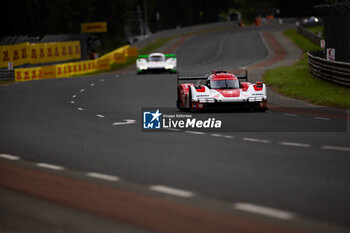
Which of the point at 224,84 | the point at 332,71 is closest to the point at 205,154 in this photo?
the point at 224,84

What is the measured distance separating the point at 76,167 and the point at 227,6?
159m

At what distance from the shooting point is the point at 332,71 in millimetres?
28969

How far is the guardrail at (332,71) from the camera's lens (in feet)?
87.8

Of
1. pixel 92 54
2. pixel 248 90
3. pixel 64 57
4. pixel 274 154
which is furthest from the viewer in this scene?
pixel 92 54

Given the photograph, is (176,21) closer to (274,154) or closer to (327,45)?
(327,45)

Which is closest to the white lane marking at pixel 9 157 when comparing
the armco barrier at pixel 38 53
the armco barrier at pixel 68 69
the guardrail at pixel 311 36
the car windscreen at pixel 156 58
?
the car windscreen at pixel 156 58

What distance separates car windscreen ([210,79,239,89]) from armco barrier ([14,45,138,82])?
28172 mm

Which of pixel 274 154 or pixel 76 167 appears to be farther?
A: pixel 274 154

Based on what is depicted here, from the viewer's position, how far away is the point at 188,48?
8094cm

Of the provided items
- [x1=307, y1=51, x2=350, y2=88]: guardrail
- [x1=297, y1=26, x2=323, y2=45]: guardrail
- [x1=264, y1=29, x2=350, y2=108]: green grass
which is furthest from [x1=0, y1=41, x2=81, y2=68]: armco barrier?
[x1=307, y1=51, x2=350, y2=88]: guardrail

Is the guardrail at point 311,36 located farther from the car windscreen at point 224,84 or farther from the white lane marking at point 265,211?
the white lane marking at point 265,211

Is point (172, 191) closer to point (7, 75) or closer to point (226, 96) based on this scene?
point (226, 96)

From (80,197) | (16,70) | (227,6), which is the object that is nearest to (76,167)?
(80,197)

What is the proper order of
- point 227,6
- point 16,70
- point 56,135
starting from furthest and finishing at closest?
1. point 227,6
2. point 16,70
3. point 56,135
